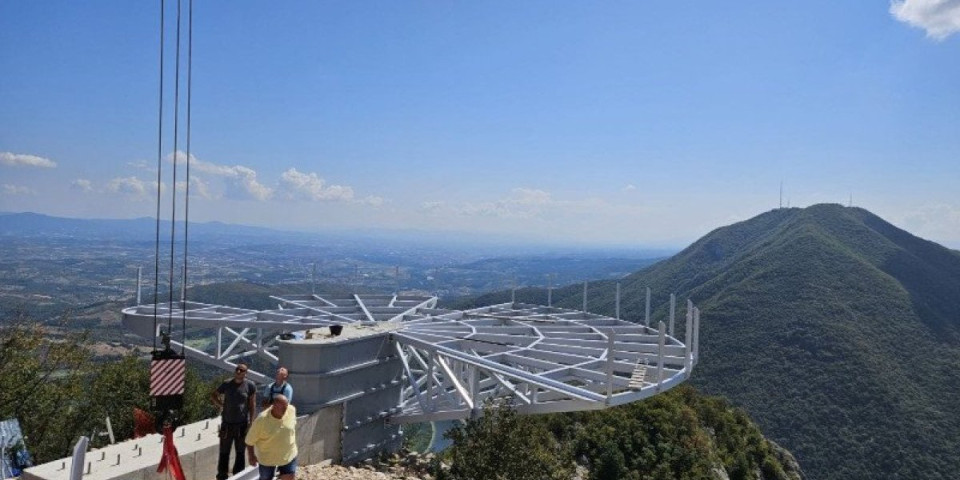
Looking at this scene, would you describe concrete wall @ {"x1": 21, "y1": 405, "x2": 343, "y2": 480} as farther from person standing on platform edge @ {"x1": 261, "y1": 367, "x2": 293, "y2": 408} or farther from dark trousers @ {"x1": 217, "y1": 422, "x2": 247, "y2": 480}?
person standing on platform edge @ {"x1": 261, "y1": 367, "x2": 293, "y2": 408}

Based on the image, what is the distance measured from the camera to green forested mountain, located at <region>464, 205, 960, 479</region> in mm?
79688

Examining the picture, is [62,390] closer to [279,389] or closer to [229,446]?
[229,446]

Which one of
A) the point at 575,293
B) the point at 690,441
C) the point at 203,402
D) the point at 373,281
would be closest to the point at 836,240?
the point at 575,293

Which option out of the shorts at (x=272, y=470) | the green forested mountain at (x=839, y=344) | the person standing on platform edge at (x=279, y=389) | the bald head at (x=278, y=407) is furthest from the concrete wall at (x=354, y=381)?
the green forested mountain at (x=839, y=344)

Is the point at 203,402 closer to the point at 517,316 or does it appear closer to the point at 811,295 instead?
the point at 517,316

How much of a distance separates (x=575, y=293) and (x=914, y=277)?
73542 mm

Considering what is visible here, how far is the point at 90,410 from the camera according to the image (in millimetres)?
34031

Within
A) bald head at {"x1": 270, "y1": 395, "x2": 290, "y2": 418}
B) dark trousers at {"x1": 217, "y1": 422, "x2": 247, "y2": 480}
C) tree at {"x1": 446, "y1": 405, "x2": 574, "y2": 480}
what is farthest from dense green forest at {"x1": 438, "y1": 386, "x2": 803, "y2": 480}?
bald head at {"x1": 270, "y1": 395, "x2": 290, "y2": 418}

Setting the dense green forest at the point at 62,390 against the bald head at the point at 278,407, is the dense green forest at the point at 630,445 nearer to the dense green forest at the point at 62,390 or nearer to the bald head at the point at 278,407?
the bald head at the point at 278,407

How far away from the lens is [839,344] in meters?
100

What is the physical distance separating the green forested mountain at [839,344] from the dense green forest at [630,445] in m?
30.8

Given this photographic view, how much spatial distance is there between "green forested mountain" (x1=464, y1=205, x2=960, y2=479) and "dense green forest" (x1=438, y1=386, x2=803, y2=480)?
3084 centimetres

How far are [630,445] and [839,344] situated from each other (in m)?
76.3

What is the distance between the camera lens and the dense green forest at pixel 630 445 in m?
15.5
